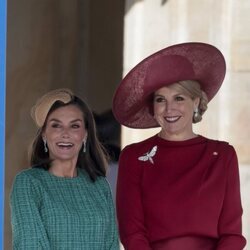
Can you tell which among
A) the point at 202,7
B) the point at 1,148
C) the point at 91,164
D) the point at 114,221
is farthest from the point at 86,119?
the point at 202,7

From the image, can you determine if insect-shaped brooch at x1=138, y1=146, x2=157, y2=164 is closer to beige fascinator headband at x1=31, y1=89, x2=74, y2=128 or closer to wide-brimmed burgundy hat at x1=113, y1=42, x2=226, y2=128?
wide-brimmed burgundy hat at x1=113, y1=42, x2=226, y2=128

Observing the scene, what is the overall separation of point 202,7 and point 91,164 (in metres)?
1.63

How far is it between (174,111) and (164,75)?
5.4 inches

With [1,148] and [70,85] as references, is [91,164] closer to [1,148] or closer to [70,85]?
[1,148]

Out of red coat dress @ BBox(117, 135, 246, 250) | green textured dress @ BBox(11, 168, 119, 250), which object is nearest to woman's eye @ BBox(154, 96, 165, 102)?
red coat dress @ BBox(117, 135, 246, 250)

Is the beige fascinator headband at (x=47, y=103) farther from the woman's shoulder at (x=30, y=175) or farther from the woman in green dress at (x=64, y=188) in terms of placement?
the woman's shoulder at (x=30, y=175)

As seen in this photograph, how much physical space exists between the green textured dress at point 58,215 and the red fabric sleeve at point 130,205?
1.6 inches

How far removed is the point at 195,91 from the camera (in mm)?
2654

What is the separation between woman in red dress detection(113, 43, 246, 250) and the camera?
2516 mm

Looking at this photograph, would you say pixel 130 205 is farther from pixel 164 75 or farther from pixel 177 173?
pixel 164 75

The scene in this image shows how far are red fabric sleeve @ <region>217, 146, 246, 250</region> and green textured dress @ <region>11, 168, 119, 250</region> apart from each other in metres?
0.37

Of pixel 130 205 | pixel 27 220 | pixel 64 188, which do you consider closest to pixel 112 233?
pixel 130 205

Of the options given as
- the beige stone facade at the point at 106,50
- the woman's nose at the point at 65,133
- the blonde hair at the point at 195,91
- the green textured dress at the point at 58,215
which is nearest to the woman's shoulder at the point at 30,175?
the green textured dress at the point at 58,215

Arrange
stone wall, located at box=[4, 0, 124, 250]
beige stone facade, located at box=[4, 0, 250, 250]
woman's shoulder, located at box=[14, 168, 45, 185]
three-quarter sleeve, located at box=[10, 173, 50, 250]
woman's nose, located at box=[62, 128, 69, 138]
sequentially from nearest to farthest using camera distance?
1. three-quarter sleeve, located at box=[10, 173, 50, 250]
2. woman's shoulder, located at box=[14, 168, 45, 185]
3. woman's nose, located at box=[62, 128, 69, 138]
4. beige stone facade, located at box=[4, 0, 250, 250]
5. stone wall, located at box=[4, 0, 124, 250]
